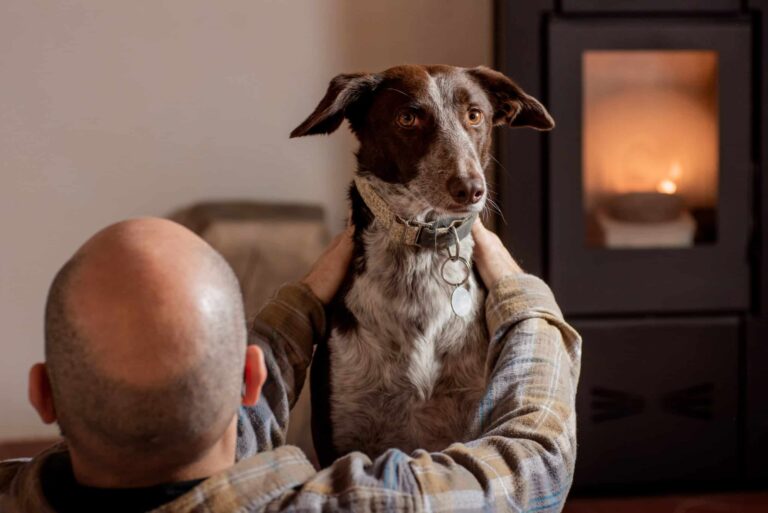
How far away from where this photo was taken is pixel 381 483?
3.12ft

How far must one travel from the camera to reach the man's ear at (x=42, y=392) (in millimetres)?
953

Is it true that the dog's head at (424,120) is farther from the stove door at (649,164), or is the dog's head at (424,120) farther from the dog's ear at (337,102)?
the stove door at (649,164)

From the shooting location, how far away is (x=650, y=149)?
3.04 metres

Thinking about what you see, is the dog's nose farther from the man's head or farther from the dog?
the man's head

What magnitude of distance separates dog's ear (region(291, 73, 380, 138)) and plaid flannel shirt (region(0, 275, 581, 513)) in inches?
8.9

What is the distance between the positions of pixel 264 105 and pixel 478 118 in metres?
1.73

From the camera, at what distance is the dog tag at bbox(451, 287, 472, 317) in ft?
4.84

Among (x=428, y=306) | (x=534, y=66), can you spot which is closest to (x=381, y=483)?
(x=428, y=306)

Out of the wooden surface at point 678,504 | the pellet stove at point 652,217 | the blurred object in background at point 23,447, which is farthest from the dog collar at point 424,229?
the blurred object in background at point 23,447

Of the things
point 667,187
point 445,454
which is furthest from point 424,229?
point 667,187

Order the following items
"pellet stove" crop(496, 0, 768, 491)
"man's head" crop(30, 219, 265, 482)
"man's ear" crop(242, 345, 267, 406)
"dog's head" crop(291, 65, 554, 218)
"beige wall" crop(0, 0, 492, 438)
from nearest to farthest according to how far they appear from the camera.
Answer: "man's head" crop(30, 219, 265, 482)
"man's ear" crop(242, 345, 267, 406)
"dog's head" crop(291, 65, 554, 218)
"pellet stove" crop(496, 0, 768, 491)
"beige wall" crop(0, 0, 492, 438)

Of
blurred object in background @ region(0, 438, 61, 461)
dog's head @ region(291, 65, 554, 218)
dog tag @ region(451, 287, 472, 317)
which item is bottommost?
blurred object in background @ region(0, 438, 61, 461)

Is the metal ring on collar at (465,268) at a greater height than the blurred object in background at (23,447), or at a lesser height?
greater

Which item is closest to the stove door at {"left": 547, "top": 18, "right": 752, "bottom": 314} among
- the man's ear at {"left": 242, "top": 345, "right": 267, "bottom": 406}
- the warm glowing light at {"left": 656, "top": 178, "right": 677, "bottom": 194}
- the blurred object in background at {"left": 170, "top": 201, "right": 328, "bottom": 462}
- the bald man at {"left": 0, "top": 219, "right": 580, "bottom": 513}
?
the warm glowing light at {"left": 656, "top": 178, "right": 677, "bottom": 194}
